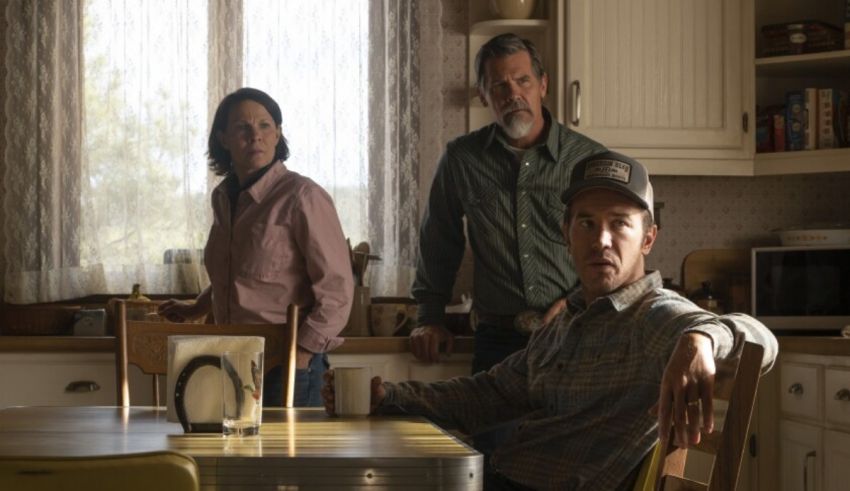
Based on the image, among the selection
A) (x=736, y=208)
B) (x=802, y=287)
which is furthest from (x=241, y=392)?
(x=736, y=208)

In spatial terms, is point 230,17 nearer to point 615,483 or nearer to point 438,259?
point 438,259

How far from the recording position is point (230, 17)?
4.27 meters

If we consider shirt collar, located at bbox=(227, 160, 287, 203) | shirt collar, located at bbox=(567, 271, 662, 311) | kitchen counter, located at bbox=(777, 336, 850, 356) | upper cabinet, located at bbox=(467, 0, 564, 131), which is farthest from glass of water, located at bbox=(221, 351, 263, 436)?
upper cabinet, located at bbox=(467, 0, 564, 131)

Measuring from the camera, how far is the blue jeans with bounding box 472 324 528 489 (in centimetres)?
311

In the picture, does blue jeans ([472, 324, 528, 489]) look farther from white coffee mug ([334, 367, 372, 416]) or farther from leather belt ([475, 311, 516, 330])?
white coffee mug ([334, 367, 372, 416])

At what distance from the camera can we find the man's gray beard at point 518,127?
3.12 meters

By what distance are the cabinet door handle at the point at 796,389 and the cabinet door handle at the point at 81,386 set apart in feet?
6.67

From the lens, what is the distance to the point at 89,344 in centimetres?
371

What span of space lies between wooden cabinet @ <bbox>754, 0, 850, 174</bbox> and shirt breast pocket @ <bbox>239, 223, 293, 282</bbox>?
1.88m

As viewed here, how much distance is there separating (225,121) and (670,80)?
65.7 inches

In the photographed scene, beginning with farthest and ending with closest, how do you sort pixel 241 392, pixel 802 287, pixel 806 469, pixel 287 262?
pixel 802 287 → pixel 806 469 → pixel 287 262 → pixel 241 392

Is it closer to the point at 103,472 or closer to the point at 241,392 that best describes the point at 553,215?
the point at 241,392

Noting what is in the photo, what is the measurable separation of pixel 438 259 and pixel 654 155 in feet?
3.42

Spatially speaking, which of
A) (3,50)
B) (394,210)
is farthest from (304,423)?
(3,50)
